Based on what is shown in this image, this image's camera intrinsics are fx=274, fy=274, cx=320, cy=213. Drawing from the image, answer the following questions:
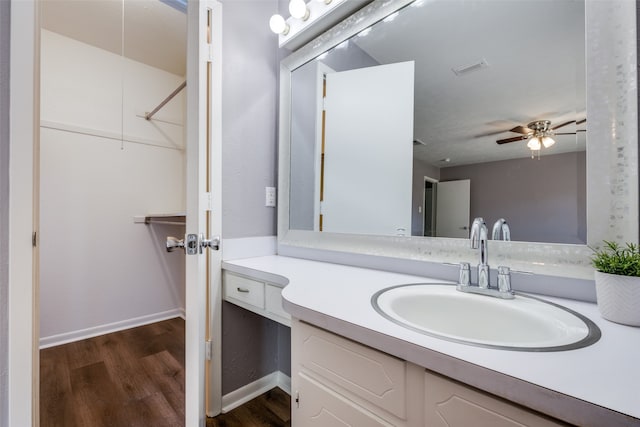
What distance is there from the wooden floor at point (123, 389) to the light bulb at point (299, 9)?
208 cm

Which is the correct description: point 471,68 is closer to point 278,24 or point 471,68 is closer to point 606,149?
point 606,149

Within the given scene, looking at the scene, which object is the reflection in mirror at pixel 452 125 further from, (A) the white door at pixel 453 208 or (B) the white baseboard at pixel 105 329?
(B) the white baseboard at pixel 105 329

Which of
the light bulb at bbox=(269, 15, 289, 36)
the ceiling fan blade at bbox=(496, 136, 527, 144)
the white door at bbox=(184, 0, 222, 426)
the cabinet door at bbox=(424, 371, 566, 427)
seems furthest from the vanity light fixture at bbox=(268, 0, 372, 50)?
the cabinet door at bbox=(424, 371, 566, 427)

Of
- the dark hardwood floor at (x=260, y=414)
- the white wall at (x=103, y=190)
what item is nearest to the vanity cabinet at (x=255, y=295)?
the dark hardwood floor at (x=260, y=414)

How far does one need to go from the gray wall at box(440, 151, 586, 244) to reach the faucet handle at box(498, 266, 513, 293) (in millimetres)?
148


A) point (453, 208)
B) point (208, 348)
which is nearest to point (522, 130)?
point (453, 208)

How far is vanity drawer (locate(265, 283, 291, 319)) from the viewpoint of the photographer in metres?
1.14

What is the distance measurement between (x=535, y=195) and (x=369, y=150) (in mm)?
709

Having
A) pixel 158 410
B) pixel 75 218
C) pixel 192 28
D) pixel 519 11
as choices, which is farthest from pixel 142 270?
pixel 519 11

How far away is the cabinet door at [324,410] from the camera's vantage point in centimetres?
65

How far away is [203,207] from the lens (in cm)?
124

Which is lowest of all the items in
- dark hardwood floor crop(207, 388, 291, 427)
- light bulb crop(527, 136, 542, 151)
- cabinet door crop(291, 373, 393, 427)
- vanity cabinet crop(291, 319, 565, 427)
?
dark hardwood floor crop(207, 388, 291, 427)

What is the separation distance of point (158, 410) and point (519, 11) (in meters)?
2.34

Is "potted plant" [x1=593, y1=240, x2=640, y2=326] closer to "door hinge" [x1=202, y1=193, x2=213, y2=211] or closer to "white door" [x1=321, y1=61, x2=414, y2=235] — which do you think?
"white door" [x1=321, y1=61, x2=414, y2=235]
